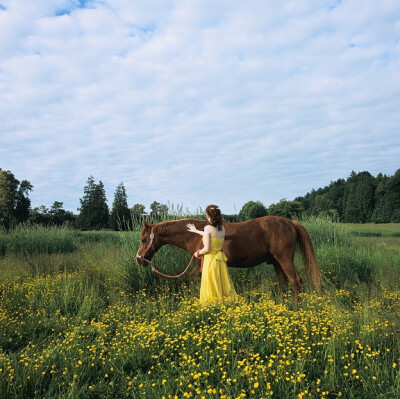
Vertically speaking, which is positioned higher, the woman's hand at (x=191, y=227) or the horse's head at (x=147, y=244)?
the woman's hand at (x=191, y=227)

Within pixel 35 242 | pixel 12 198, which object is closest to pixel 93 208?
pixel 12 198

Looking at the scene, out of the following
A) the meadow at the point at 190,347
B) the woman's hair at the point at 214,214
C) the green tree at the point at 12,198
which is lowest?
the meadow at the point at 190,347

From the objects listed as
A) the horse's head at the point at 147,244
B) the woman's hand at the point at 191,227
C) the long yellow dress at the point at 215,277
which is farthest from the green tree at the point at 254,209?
the long yellow dress at the point at 215,277

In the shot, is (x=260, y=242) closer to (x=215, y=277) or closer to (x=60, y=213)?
(x=215, y=277)

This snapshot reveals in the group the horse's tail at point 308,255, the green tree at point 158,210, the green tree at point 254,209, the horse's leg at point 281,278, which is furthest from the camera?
the green tree at point 254,209

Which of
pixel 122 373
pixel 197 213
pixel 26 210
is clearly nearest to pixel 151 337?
pixel 122 373

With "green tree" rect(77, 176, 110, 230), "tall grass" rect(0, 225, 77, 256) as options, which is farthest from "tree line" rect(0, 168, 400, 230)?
"tall grass" rect(0, 225, 77, 256)

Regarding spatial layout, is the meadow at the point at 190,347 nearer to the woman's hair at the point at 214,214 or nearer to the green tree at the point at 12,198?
the woman's hair at the point at 214,214

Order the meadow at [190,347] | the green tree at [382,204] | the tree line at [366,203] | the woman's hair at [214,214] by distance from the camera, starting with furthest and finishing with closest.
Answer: the green tree at [382,204]
the tree line at [366,203]
the woman's hair at [214,214]
the meadow at [190,347]

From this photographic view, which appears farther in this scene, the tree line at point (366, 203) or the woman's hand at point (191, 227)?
the tree line at point (366, 203)

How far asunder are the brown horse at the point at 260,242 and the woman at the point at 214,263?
80cm

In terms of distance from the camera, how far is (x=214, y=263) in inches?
236

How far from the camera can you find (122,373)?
12.7 ft

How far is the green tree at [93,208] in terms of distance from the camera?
57.0m
